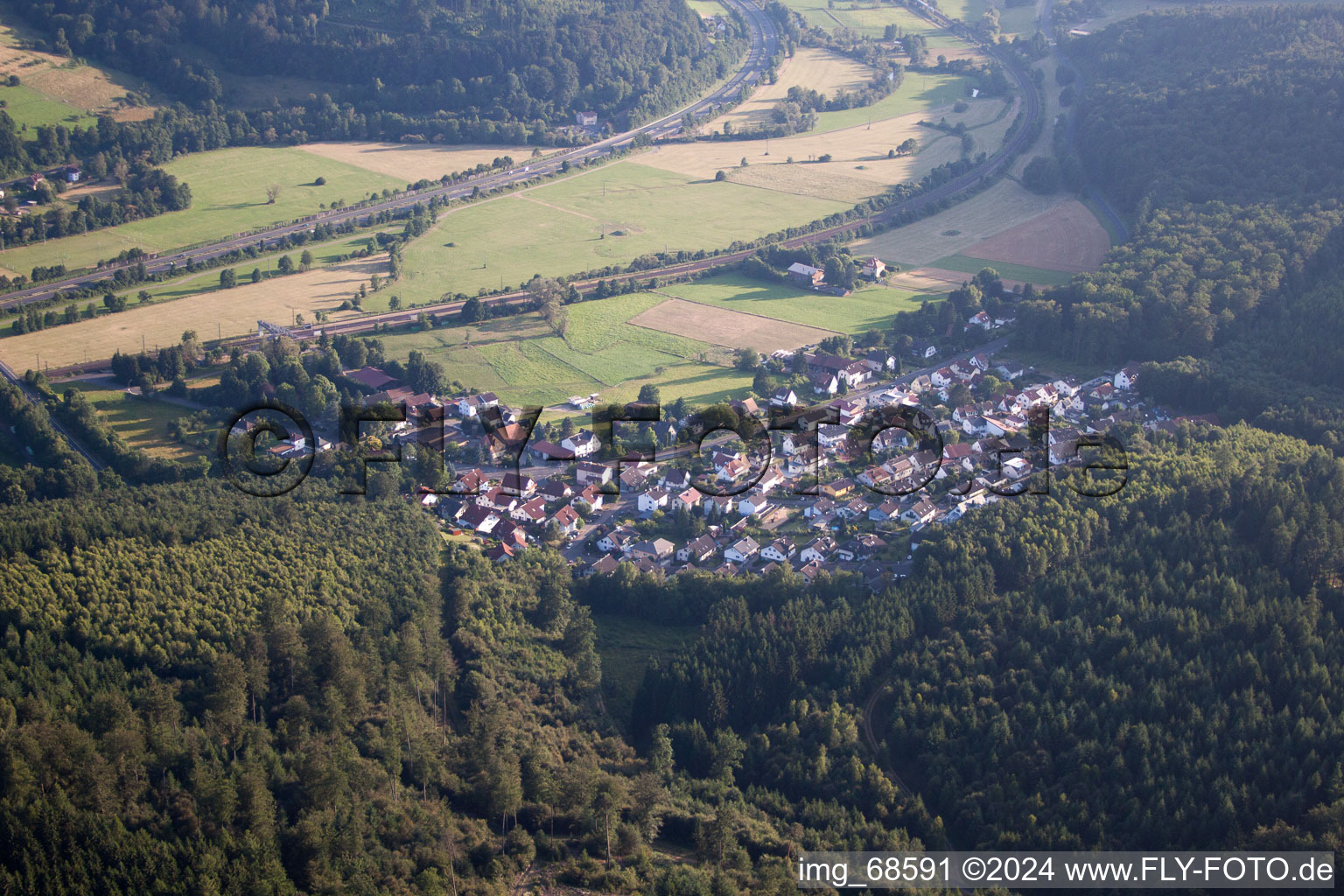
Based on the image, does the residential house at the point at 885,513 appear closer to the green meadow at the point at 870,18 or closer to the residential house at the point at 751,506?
the residential house at the point at 751,506

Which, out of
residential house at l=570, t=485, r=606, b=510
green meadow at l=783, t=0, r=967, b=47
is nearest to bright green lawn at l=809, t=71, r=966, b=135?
green meadow at l=783, t=0, r=967, b=47

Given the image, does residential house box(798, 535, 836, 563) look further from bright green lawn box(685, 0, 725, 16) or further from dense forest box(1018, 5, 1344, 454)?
bright green lawn box(685, 0, 725, 16)

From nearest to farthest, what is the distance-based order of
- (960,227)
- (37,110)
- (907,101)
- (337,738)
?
(337,738), (960,227), (37,110), (907,101)

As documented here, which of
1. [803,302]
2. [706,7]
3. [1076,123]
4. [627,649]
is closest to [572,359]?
[803,302]

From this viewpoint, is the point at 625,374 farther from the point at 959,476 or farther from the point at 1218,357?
the point at 1218,357

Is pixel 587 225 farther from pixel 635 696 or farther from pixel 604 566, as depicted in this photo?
pixel 635 696

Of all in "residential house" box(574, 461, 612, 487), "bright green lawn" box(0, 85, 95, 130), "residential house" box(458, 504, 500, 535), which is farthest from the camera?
"bright green lawn" box(0, 85, 95, 130)

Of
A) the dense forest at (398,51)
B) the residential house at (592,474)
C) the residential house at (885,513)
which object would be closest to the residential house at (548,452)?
the residential house at (592,474)
